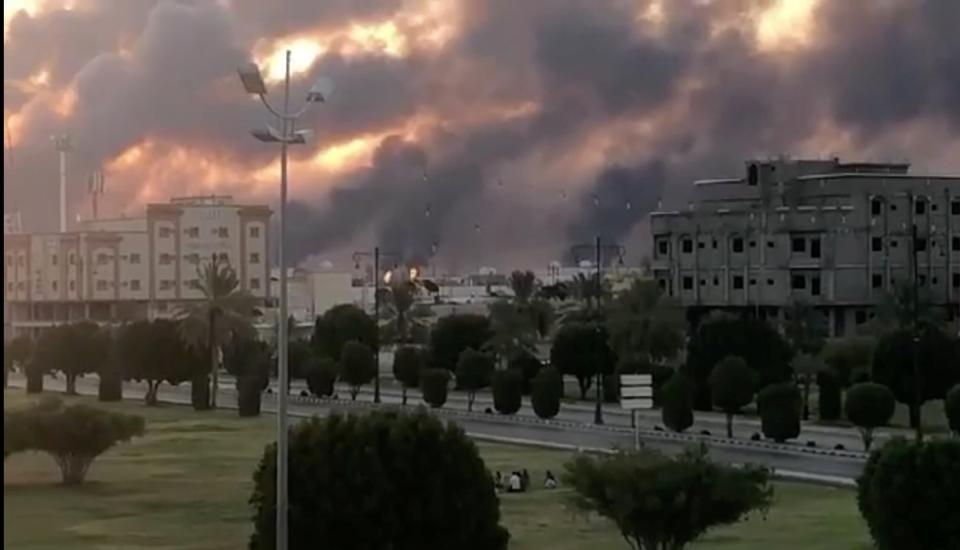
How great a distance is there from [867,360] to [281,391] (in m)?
28.7

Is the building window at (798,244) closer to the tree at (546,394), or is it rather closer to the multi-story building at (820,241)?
the multi-story building at (820,241)

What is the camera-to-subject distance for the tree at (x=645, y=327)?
3881 centimetres

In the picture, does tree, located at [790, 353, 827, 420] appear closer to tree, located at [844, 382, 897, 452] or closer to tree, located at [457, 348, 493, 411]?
tree, located at [457, 348, 493, 411]

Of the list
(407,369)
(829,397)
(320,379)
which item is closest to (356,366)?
(320,379)

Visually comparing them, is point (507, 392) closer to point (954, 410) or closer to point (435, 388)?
point (435, 388)

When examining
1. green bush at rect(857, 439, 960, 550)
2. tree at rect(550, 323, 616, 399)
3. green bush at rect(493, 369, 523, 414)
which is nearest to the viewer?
green bush at rect(857, 439, 960, 550)

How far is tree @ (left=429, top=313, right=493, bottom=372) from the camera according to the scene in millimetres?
39875

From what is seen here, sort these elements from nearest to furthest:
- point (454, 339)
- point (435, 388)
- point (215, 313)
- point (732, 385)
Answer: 1. point (732, 385)
2. point (435, 388)
3. point (215, 313)
4. point (454, 339)

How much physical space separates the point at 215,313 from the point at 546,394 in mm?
8629

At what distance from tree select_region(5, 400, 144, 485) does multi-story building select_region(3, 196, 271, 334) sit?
1.54m

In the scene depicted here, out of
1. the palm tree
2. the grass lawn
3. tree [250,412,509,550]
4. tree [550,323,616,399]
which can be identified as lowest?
the grass lawn

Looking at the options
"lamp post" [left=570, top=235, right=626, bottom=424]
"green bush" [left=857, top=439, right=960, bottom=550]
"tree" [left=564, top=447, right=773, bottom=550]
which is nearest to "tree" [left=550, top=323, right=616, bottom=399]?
"lamp post" [left=570, top=235, right=626, bottom=424]

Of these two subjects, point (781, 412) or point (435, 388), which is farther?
A: point (435, 388)

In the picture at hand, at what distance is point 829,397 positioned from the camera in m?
30.3
